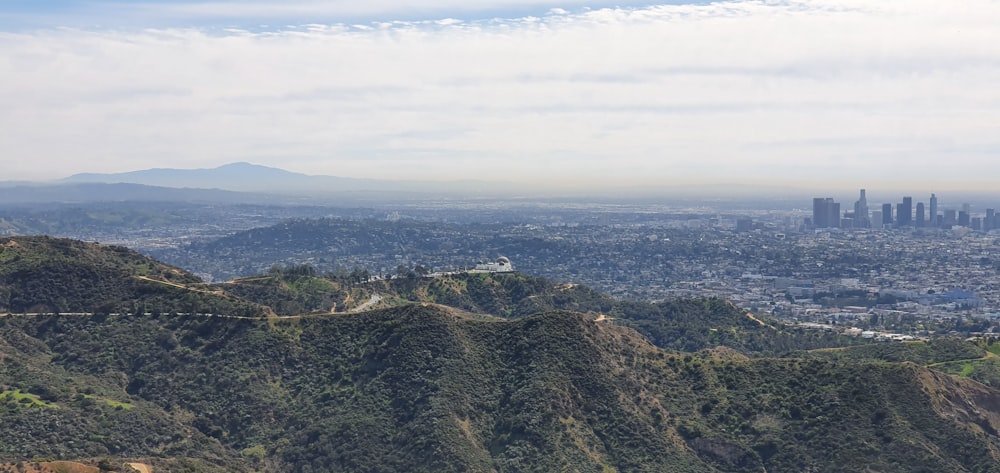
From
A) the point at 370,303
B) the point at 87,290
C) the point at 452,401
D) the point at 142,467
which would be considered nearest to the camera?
the point at 142,467

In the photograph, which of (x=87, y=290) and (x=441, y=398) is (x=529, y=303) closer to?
(x=441, y=398)

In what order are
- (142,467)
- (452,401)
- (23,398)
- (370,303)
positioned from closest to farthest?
(142,467) → (23,398) → (452,401) → (370,303)

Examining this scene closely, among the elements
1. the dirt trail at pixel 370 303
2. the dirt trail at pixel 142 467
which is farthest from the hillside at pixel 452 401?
the dirt trail at pixel 370 303

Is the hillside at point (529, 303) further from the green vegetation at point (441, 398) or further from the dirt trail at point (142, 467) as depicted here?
the dirt trail at point (142, 467)

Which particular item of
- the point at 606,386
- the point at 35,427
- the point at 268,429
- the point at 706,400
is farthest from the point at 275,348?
the point at 706,400

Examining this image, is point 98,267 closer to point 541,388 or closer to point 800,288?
point 541,388

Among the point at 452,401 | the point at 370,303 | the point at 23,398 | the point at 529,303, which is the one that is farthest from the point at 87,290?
the point at 529,303

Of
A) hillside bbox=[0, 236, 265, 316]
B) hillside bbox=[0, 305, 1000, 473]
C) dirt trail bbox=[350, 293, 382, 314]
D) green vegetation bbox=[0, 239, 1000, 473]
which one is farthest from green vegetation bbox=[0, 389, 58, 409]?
dirt trail bbox=[350, 293, 382, 314]
